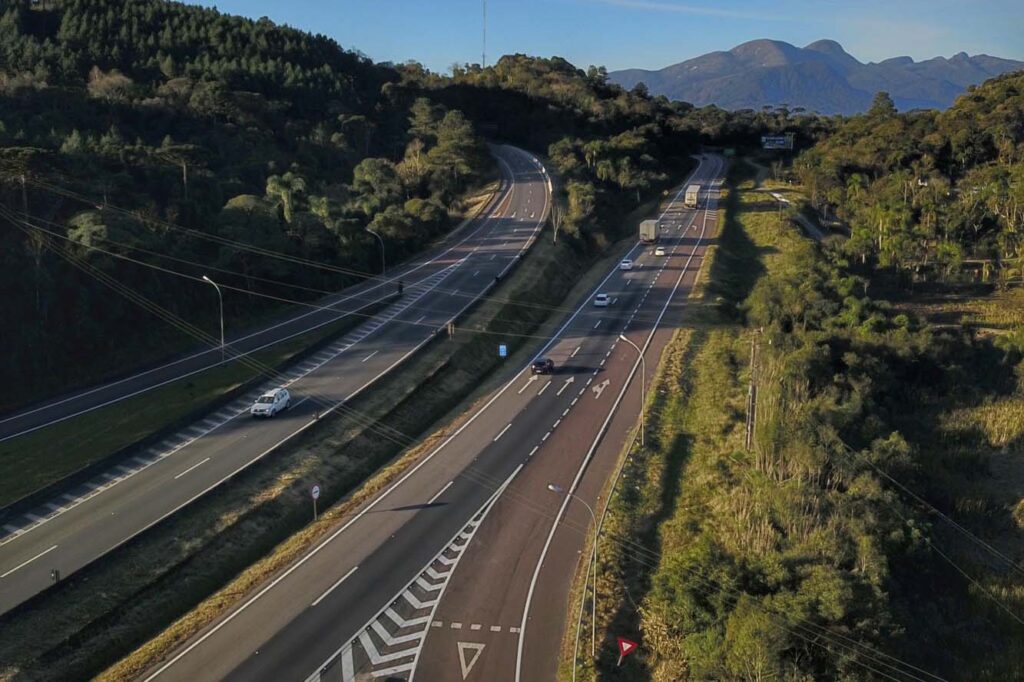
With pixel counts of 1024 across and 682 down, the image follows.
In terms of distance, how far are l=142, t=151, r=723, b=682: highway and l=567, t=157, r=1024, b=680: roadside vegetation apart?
2.48 metres

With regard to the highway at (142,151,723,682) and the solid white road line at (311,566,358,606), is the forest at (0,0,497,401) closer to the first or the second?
the highway at (142,151,723,682)

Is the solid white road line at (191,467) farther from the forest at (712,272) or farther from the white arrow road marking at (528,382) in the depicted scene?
the white arrow road marking at (528,382)

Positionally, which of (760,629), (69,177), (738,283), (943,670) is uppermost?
(69,177)

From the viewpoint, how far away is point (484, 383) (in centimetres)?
4922

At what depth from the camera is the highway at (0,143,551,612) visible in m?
28.3

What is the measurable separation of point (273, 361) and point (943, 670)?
38.7 metres

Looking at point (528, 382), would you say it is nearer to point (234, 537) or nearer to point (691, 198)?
point (234, 537)

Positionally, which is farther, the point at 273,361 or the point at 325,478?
the point at 273,361

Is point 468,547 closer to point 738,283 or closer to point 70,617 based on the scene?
point 70,617

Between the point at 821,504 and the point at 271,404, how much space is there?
2758 cm

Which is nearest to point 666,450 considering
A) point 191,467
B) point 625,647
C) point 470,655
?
point 625,647

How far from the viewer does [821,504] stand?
102 ft

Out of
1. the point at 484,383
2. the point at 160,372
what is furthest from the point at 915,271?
the point at 160,372

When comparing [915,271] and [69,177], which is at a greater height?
[69,177]
